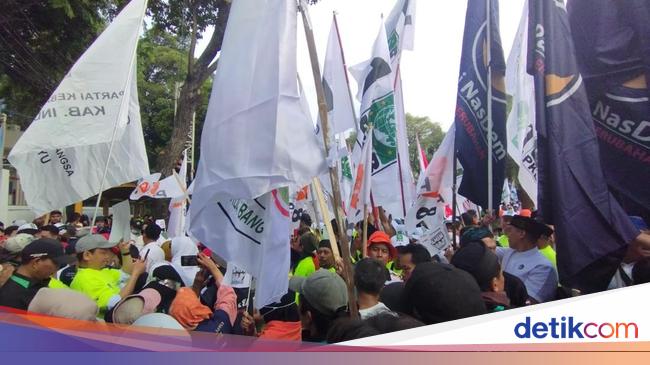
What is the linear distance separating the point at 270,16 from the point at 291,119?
663mm

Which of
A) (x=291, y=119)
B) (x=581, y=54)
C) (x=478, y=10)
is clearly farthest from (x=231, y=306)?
(x=478, y=10)

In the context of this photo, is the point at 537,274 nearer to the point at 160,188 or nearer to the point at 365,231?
the point at 365,231

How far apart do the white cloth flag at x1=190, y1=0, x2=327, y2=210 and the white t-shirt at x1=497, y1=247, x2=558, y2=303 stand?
1.72 meters

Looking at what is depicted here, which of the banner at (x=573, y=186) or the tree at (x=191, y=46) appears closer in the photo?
the banner at (x=573, y=186)

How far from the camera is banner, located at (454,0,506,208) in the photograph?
4605 millimetres

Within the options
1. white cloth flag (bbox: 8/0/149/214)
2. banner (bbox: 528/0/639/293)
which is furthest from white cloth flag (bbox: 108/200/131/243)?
banner (bbox: 528/0/639/293)

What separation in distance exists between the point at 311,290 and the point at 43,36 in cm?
1529

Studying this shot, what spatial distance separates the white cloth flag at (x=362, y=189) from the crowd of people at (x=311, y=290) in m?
0.49

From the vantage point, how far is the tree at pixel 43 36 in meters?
14.7

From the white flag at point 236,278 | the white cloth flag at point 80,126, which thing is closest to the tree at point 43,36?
the white cloth flag at point 80,126

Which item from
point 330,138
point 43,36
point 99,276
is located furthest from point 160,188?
Result: point 43,36

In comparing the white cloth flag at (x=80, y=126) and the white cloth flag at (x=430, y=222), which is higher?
the white cloth flag at (x=80, y=126)

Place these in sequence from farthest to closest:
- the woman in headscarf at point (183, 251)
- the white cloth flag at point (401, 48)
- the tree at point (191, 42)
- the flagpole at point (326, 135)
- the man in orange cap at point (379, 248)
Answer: the tree at point (191, 42)
the white cloth flag at point (401, 48)
the man in orange cap at point (379, 248)
the woman in headscarf at point (183, 251)
the flagpole at point (326, 135)

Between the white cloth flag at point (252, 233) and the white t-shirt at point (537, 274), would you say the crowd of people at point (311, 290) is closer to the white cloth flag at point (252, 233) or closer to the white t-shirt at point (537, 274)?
the white t-shirt at point (537, 274)
